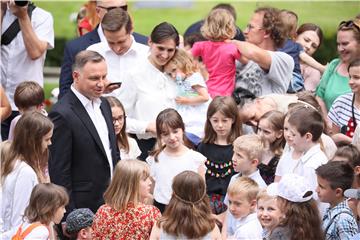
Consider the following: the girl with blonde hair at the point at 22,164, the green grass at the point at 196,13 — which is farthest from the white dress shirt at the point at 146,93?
the green grass at the point at 196,13

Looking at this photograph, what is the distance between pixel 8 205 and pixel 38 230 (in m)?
0.70

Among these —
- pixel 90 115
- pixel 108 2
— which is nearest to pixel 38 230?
pixel 90 115

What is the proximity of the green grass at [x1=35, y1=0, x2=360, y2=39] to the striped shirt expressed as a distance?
232 inches

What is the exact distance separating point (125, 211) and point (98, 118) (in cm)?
120

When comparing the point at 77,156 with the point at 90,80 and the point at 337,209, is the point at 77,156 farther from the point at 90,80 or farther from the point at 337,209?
the point at 337,209

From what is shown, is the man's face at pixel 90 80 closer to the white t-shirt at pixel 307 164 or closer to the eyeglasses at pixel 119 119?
the eyeglasses at pixel 119 119

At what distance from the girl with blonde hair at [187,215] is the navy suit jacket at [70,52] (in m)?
2.68

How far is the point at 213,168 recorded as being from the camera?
29.6 ft

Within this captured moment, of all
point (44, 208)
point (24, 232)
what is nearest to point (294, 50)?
point (44, 208)

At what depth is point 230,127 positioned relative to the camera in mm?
9148

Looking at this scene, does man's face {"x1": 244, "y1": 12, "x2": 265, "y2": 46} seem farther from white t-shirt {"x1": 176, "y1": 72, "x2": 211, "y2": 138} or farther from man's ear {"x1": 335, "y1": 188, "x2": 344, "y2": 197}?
man's ear {"x1": 335, "y1": 188, "x2": 344, "y2": 197}

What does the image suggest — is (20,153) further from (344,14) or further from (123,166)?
(344,14)

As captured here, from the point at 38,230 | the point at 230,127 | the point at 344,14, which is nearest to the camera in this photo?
the point at 38,230

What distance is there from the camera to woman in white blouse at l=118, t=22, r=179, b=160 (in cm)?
949
